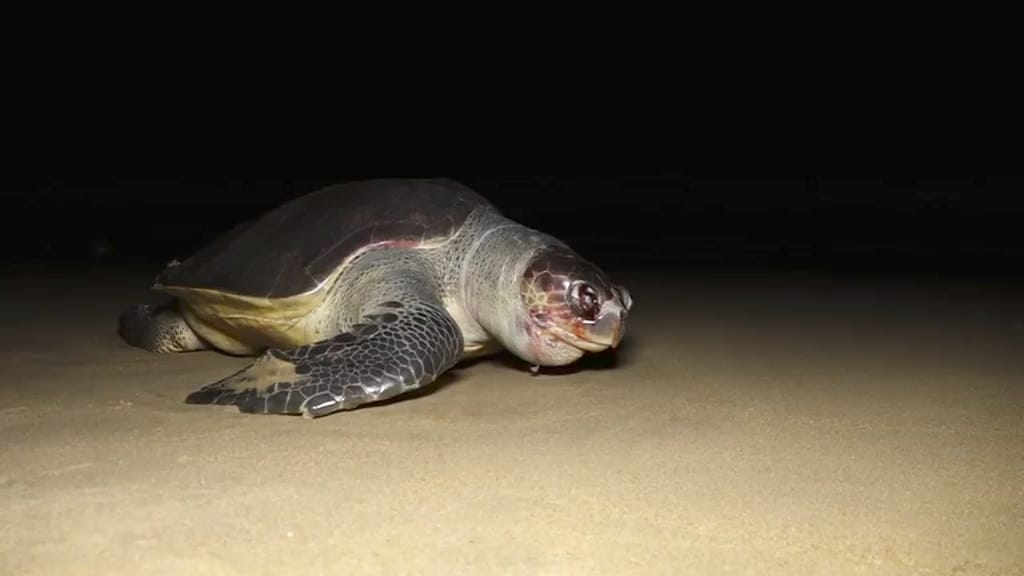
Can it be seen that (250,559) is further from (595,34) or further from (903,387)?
(595,34)

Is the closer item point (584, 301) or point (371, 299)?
point (584, 301)

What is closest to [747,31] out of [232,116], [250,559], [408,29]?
[408,29]

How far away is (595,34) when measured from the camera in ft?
81.9

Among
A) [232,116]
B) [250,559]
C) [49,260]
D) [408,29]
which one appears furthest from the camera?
[408,29]

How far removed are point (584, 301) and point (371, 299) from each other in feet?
2.79

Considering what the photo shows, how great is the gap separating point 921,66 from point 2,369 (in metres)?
22.5

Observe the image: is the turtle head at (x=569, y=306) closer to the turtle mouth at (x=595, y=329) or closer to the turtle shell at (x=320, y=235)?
the turtle mouth at (x=595, y=329)

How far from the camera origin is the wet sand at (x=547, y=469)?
173cm

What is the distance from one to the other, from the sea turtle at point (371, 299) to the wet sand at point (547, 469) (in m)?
0.13

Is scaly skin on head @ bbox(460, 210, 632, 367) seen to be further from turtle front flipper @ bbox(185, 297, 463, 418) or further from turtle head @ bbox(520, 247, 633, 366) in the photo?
turtle front flipper @ bbox(185, 297, 463, 418)

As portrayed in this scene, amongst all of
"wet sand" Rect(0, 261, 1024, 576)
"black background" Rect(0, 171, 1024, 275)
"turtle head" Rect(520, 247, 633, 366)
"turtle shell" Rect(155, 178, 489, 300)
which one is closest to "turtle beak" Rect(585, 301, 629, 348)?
"turtle head" Rect(520, 247, 633, 366)

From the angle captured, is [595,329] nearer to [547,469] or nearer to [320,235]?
[547,469]

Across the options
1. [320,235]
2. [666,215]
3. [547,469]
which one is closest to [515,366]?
[320,235]

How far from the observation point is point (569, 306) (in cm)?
321
